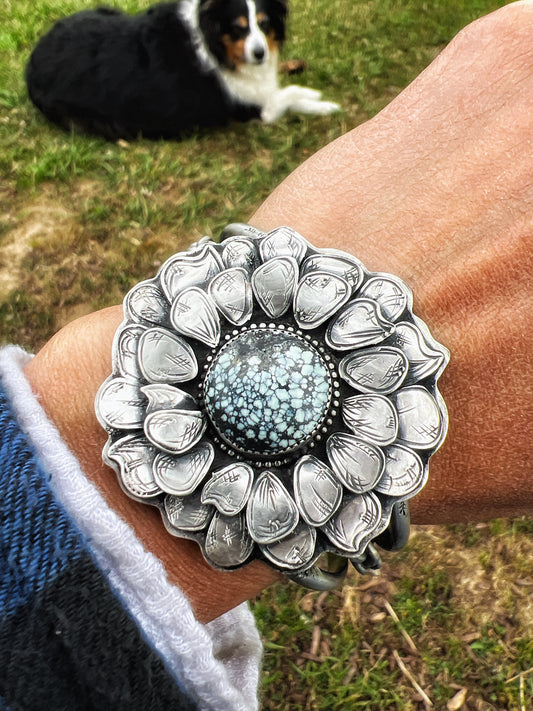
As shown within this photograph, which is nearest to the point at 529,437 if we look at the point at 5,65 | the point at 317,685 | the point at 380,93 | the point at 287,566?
the point at 287,566

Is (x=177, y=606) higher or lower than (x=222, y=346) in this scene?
lower

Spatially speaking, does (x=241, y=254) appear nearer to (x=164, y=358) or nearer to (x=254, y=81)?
(x=164, y=358)

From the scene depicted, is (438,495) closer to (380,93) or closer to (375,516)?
(375,516)

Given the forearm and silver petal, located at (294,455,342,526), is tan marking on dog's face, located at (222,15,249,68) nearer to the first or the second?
the forearm

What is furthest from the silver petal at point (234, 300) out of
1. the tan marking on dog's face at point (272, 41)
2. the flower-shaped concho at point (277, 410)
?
the tan marking on dog's face at point (272, 41)

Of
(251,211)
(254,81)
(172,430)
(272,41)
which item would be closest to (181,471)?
(172,430)

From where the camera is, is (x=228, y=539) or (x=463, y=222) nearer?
(x=228, y=539)

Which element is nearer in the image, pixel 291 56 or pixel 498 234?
pixel 498 234
